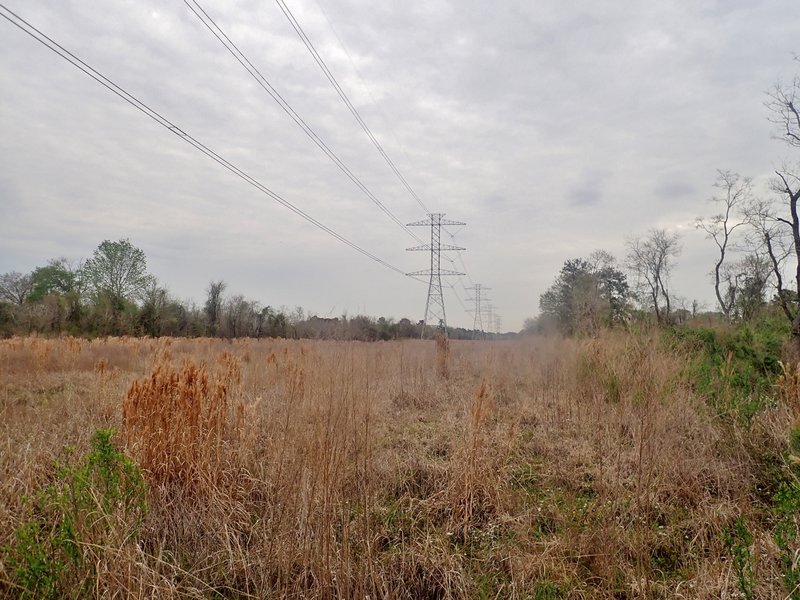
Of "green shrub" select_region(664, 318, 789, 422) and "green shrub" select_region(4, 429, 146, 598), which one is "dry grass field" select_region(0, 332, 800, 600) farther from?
"green shrub" select_region(664, 318, 789, 422)

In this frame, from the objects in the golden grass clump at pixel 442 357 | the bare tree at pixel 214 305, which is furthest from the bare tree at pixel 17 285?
the golden grass clump at pixel 442 357

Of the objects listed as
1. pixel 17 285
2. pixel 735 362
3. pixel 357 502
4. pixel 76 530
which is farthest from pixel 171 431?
pixel 17 285

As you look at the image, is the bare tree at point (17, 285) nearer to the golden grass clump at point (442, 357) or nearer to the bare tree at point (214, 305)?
the bare tree at point (214, 305)

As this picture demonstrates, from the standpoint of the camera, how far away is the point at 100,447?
2105mm

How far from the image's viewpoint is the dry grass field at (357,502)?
1.99 m

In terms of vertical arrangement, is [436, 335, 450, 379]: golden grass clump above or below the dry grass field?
above

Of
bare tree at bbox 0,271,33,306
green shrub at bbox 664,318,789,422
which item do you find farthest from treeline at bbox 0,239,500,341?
green shrub at bbox 664,318,789,422

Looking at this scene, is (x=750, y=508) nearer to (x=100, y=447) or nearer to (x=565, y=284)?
(x=100, y=447)

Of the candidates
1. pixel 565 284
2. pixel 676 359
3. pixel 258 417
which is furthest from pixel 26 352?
pixel 565 284

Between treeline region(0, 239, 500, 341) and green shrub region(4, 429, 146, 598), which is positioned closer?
green shrub region(4, 429, 146, 598)

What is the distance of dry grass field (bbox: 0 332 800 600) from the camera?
1988 mm

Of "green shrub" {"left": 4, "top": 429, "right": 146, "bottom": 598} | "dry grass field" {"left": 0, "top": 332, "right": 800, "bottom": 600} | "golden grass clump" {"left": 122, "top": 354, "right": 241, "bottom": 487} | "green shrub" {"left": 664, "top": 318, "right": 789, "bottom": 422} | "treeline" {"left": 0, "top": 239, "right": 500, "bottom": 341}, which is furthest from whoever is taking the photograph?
"treeline" {"left": 0, "top": 239, "right": 500, "bottom": 341}

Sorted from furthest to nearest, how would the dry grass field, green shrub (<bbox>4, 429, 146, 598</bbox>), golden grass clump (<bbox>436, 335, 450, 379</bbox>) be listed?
golden grass clump (<bbox>436, 335, 450, 379</bbox>) → the dry grass field → green shrub (<bbox>4, 429, 146, 598</bbox>)

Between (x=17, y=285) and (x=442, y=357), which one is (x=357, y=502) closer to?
(x=442, y=357)
